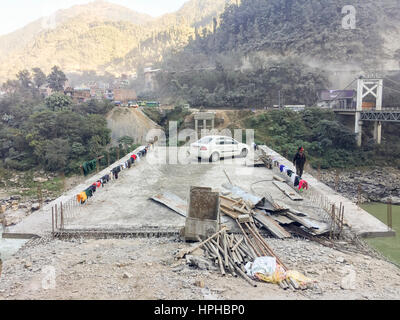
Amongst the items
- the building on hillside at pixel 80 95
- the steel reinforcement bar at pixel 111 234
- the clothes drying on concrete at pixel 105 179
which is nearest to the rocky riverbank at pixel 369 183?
the clothes drying on concrete at pixel 105 179

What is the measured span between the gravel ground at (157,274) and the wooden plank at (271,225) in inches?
8.0

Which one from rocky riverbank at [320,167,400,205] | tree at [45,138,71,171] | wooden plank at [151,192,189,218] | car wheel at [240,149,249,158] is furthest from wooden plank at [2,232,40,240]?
tree at [45,138,71,171]

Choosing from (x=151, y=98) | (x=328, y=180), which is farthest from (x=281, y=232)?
(x=151, y=98)

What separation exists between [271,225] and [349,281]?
225 centimetres

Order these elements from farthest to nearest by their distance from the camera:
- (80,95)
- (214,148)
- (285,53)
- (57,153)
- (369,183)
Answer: (285,53) → (80,95) → (57,153) → (369,183) → (214,148)

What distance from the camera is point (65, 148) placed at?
96.5ft

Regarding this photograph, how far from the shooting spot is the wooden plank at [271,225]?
691 centimetres

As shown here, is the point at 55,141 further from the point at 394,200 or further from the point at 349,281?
the point at 349,281

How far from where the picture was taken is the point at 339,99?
127 feet

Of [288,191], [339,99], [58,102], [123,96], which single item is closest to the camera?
[288,191]

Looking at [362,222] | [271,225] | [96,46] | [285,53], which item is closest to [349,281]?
[271,225]

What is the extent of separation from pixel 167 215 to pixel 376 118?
28.4 metres

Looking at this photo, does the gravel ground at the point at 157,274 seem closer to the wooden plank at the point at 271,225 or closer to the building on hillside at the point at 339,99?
the wooden plank at the point at 271,225
